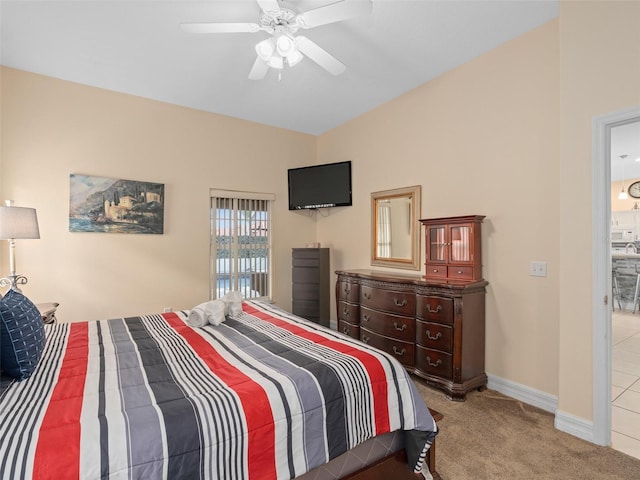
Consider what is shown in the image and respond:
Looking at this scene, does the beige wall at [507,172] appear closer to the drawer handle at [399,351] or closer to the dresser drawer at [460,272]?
the dresser drawer at [460,272]

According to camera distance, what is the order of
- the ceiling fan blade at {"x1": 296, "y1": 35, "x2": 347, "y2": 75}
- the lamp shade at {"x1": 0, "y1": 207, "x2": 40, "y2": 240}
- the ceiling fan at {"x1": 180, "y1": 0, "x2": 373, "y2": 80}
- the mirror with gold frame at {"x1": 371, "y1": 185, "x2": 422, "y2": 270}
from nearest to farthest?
1. the ceiling fan at {"x1": 180, "y1": 0, "x2": 373, "y2": 80}
2. the ceiling fan blade at {"x1": 296, "y1": 35, "x2": 347, "y2": 75}
3. the lamp shade at {"x1": 0, "y1": 207, "x2": 40, "y2": 240}
4. the mirror with gold frame at {"x1": 371, "y1": 185, "x2": 422, "y2": 270}

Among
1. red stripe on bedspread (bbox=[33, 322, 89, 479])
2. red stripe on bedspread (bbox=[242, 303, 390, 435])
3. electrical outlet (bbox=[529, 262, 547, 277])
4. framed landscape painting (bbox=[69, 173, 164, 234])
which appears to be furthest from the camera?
framed landscape painting (bbox=[69, 173, 164, 234])

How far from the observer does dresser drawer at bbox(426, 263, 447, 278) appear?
303 centimetres

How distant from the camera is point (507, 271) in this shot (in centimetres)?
275

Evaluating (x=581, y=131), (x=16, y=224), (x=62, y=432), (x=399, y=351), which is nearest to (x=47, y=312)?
(x=16, y=224)

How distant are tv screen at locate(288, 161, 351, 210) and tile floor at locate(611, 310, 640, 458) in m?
3.28

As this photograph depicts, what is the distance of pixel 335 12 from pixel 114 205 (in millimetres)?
3021

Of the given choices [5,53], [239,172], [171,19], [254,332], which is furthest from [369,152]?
[5,53]

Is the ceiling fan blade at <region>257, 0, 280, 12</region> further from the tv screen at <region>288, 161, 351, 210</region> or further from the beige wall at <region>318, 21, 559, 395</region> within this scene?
the tv screen at <region>288, 161, 351, 210</region>

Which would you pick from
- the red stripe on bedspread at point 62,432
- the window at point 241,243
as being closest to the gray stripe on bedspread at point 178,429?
the red stripe on bedspread at point 62,432

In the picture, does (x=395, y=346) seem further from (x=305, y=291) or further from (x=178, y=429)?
(x=178, y=429)

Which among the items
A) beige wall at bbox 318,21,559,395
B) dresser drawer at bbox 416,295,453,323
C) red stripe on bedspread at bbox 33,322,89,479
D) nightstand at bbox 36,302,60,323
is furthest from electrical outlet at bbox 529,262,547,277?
nightstand at bbox 36,302,60,323

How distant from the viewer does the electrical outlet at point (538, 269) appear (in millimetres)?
2527

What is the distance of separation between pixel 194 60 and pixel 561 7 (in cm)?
292
